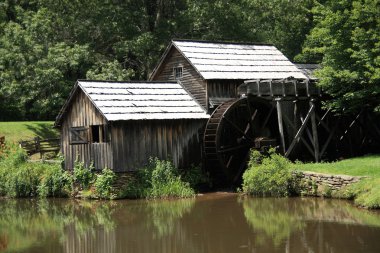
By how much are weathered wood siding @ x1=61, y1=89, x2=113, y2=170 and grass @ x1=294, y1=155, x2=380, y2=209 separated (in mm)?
7495

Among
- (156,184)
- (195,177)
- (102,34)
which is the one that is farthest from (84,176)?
(102,34)

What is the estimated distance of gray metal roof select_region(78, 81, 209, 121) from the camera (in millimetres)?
23328

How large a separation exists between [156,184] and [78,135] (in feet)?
13.4

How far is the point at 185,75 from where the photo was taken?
2762 centimetres

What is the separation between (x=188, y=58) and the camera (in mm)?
26859

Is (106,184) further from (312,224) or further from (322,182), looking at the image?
(312,224)

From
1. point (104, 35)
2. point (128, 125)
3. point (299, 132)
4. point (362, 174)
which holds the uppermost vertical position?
point (104, 35)

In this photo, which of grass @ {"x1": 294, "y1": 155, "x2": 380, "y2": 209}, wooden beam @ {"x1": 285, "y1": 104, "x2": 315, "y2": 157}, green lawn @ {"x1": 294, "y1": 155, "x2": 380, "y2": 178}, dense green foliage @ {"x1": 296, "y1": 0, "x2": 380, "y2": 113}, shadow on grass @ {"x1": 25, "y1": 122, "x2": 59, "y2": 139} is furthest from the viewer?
shadow on grass @ {"x1": 25, "y1": 122, "x2": 59, "y2": 139}

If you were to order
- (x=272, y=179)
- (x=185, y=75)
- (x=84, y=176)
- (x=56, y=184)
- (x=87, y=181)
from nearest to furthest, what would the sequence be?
(x=272, y=179) → (x=84, y=176) → (x=87, y=181) → (x=56, y=184) → (x=185, y=75)

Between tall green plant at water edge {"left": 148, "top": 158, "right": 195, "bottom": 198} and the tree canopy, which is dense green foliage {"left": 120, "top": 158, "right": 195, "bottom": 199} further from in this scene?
the tree canopy

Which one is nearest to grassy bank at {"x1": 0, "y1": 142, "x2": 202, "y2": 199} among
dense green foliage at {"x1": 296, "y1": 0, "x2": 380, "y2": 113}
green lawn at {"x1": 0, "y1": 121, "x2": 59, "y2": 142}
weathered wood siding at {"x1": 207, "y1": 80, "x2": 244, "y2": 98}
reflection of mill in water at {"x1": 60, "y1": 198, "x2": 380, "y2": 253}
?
reflection of mill in water at {"x1": 60, "y1": 198, "x2": 380, "y2": 253}

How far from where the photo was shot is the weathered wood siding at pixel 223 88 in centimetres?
2636

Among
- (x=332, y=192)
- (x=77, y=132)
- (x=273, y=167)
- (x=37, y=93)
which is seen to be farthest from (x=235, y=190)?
(x=37, y=93)

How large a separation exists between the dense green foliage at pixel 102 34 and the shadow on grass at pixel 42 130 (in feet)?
3.40
